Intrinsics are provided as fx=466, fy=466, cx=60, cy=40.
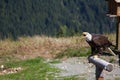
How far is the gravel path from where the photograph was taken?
13.5 m

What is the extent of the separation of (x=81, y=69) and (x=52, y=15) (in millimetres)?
160955

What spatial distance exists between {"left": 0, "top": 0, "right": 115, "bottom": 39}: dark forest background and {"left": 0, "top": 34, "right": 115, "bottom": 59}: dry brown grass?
122 metres

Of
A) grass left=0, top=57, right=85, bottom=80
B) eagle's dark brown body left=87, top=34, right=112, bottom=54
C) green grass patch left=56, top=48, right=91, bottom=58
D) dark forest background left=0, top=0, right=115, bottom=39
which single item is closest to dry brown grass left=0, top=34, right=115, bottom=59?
green grass patch left=56, top=48, right=91, bottom=58

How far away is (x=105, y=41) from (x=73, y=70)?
6321 mm

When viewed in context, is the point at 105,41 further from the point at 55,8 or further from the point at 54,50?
the point at 55,8

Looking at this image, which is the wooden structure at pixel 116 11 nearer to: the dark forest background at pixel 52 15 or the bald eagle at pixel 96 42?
the bald eagle at pixel 96 42

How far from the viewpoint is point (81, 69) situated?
1516 cm

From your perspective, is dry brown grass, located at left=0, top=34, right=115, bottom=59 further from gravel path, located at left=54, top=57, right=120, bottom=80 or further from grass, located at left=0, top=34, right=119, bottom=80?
gravel path, located at left=54, top=57, right=120, bottom=80

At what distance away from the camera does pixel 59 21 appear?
562 ft

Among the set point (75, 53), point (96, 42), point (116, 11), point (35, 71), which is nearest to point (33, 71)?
point (35, 71)

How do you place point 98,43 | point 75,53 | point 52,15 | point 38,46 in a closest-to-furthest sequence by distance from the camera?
point 98,43 → point 75,53 → point 38,46 → point 52,15

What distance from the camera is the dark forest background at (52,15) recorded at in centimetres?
15735

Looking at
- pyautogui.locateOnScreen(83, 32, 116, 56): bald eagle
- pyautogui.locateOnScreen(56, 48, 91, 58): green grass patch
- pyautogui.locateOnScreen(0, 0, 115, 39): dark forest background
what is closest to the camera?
pyautogui.locateOnScreen(83, 32, 116, 56): bald eagle

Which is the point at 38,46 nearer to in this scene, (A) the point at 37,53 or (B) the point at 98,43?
(A) the point at 37,53
